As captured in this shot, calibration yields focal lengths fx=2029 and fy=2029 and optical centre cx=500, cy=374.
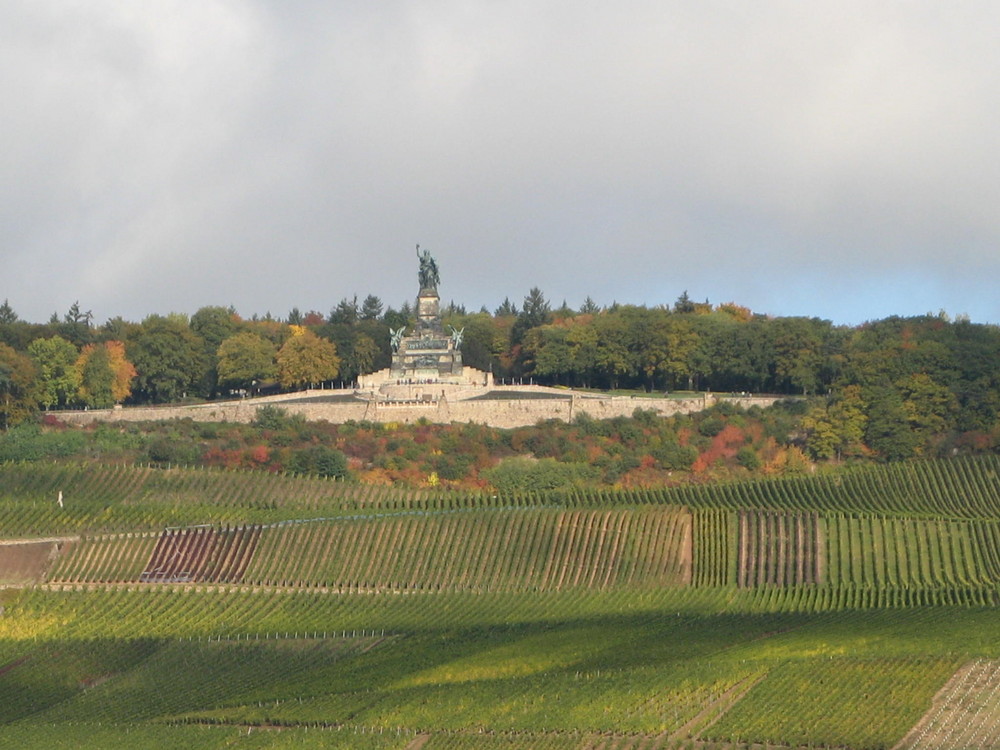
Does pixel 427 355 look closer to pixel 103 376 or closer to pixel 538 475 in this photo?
pixel 103 376

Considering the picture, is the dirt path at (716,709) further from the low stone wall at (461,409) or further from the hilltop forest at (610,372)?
the low stone wall at (461,409)

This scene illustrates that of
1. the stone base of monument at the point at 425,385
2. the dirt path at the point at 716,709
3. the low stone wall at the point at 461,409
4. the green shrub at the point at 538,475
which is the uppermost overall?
the stone base of monument at the point at 425,385

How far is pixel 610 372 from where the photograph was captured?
140m

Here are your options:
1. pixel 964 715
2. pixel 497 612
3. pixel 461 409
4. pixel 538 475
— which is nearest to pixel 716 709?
pixel 964 715

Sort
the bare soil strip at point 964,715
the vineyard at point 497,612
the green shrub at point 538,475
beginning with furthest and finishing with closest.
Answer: the green shrub at point 538,475, the vineyard at point 497,612, the bare soil strip at point 964,715

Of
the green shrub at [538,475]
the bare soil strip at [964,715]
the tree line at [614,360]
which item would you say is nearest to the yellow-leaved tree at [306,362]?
the tree line at [614,360]

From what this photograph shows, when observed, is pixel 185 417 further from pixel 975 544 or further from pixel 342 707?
pixel 342 707

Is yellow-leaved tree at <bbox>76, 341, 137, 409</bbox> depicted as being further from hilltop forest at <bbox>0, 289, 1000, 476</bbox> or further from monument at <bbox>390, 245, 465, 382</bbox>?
monument at <bbox>390, 245, 465, 382</bbox>

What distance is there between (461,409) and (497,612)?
52.7 meters

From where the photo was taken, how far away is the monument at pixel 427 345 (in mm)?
137875

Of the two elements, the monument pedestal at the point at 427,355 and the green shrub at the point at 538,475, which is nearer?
the green shrub at the point at 538,475

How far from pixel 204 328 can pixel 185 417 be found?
26.4 m

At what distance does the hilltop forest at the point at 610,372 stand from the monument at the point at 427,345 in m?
6.63

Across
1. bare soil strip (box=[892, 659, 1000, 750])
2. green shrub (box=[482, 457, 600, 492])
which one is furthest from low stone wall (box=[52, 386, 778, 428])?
bare soil strip (box=[892, 659, 1000, 750])
